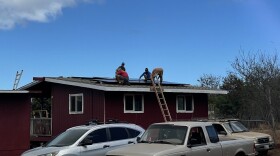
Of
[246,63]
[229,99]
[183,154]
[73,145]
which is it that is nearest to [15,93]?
[73,145]

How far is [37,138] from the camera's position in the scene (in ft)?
93.0

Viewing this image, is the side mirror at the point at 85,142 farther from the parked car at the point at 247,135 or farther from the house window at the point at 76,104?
the house window at the point at 76,104

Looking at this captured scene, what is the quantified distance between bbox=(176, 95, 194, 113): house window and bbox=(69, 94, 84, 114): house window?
550 cm

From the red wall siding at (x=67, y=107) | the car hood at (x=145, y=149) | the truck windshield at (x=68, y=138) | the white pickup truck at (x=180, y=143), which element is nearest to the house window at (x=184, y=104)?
the red wall siding at (x=67, y=107)

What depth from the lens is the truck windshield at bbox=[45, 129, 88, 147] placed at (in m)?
13.9

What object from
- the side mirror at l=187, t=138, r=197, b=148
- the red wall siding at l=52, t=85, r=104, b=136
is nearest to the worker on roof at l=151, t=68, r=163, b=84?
the red wall siding at l=52, t=85, r=104, b=136

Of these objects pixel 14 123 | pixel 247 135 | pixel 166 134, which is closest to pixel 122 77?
pixel 14 123

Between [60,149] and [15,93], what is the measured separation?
32.7ft

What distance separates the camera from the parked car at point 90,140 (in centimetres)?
1327

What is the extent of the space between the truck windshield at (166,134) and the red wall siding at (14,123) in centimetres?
1182

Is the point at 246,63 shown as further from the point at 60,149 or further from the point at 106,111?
the point at 60,149

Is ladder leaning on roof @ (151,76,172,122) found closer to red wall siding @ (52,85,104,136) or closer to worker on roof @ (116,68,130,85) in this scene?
worker on roof @ (116,68,130,85)

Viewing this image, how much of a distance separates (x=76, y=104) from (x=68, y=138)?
503 inches

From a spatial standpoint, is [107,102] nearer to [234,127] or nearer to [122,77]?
[122,77]
